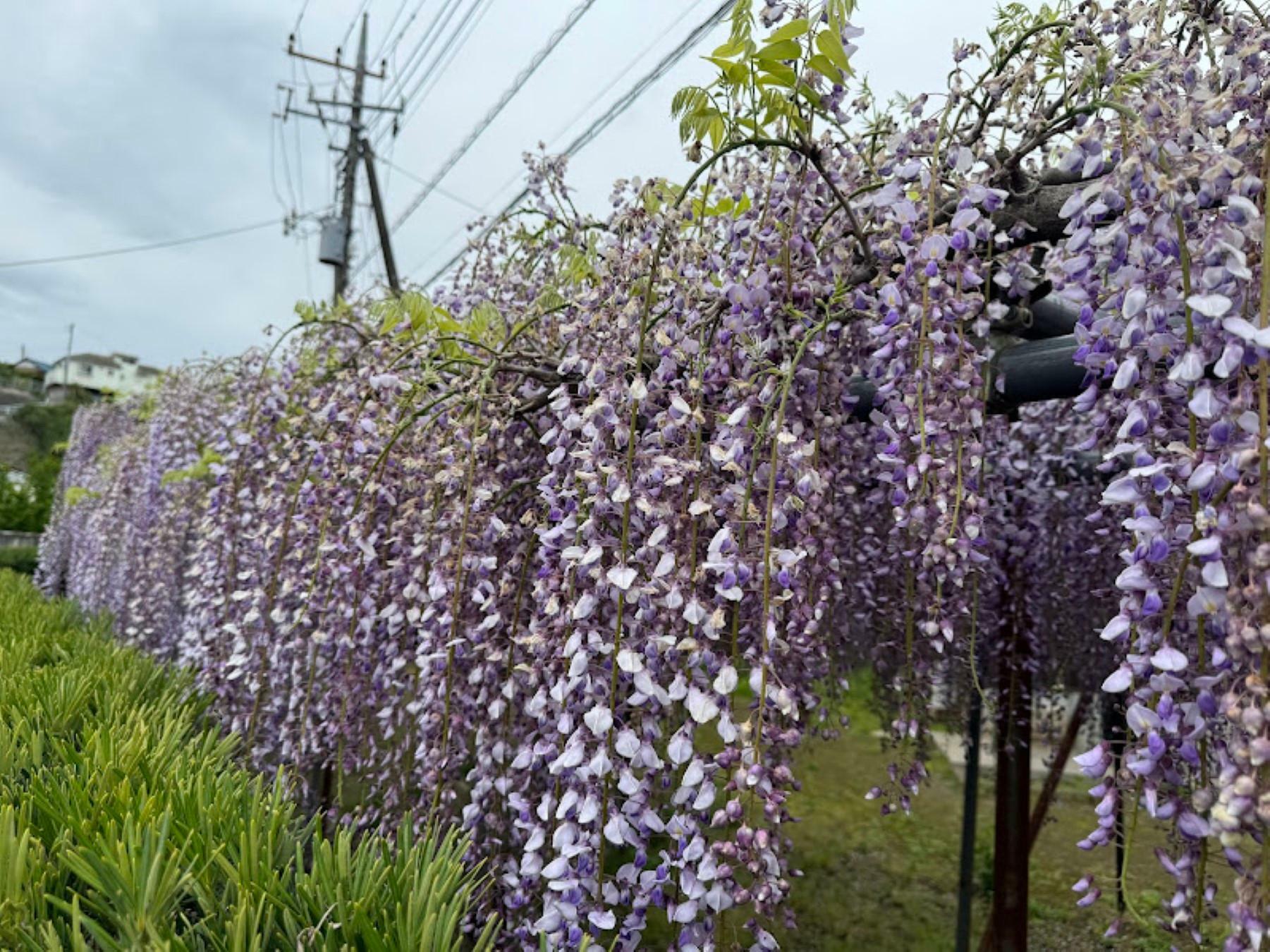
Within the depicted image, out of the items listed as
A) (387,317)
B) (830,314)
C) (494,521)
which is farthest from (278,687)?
(830,314)

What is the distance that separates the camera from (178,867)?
1667mm

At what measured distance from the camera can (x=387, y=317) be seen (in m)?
3.35

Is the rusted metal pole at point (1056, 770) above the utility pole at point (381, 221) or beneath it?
beneath

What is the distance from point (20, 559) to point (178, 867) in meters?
21.2

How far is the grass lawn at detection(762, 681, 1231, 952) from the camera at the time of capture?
5.45 metres

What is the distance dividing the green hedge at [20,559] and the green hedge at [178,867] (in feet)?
62.5

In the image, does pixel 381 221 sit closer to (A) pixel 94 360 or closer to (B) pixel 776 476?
(B) pixel 776 476

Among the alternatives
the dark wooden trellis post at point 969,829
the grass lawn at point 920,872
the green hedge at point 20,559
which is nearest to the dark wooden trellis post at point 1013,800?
the dark wooden trellis post at point 969,829

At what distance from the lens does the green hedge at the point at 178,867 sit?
151cm

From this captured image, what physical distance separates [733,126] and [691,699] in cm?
118

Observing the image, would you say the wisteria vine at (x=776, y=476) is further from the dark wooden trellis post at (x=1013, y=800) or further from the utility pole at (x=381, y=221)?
the utility pole at (x=381, y=221)

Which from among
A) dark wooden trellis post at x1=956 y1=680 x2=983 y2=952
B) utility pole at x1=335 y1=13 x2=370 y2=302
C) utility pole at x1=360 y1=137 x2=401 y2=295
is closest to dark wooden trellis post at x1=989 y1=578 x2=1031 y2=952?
dark wooden trellis post at x1=956 y1=680 x2=983 y2=952

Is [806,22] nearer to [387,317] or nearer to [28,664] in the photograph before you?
[387,317]

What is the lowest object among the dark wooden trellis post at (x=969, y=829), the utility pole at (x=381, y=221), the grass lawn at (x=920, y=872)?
the grass lawn at (x=920, y=872)
